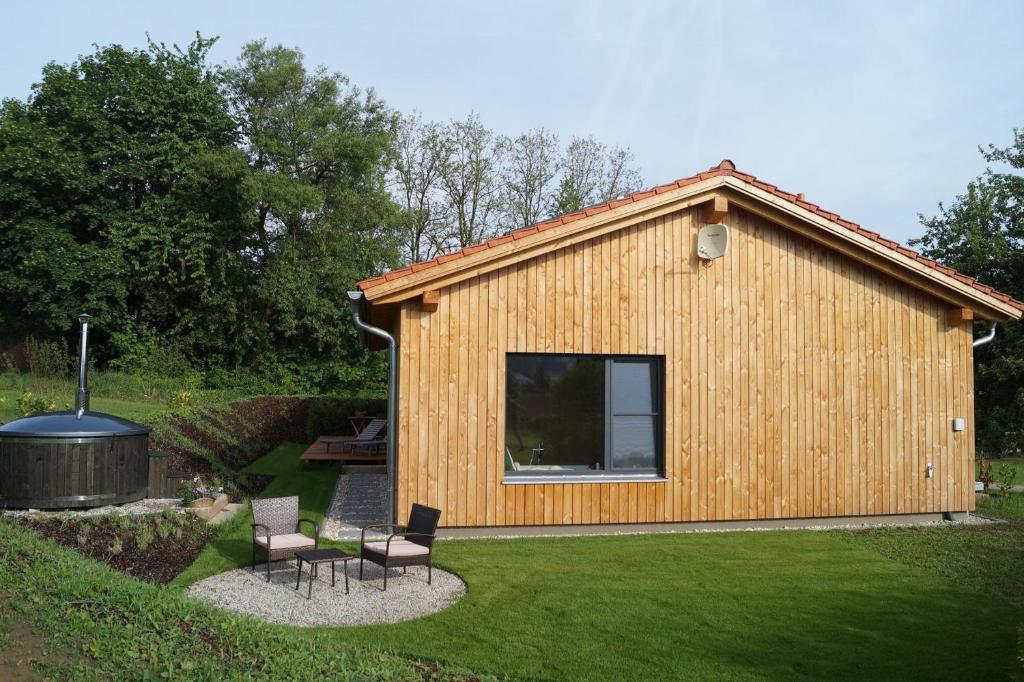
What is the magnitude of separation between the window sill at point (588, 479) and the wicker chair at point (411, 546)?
2.00m

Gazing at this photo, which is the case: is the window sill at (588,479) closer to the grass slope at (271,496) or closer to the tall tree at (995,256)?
the grass slope at (271,496)

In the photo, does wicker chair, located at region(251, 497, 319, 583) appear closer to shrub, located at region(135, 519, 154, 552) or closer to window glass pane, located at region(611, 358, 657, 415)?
shrub, located at region(135, 519, 154, 552)

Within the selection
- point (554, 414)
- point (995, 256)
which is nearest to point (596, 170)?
point (995, 256)

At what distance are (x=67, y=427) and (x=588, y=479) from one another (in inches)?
266

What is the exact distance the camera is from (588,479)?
10336 millimetres

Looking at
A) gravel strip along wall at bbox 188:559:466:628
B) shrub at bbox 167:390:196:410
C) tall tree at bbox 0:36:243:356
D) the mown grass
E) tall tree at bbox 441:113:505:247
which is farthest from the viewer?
tall tree at bbox 441:113:505:247

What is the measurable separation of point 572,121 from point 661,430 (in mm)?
29111

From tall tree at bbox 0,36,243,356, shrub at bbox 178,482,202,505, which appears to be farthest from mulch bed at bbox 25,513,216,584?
tall tree at bbox 0,36,243,356

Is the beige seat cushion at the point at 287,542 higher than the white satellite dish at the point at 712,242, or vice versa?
the white satellite dish at the point at 712,242

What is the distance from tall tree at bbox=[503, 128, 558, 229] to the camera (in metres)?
37.5

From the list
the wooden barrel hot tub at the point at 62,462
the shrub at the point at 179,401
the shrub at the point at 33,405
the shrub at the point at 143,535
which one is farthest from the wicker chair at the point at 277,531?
the shrub at the point at 179,401

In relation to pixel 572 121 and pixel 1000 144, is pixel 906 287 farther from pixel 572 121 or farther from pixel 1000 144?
pixel 572 121

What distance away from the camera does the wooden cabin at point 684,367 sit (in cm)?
996

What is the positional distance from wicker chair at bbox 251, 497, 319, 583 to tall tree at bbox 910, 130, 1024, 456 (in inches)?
824
